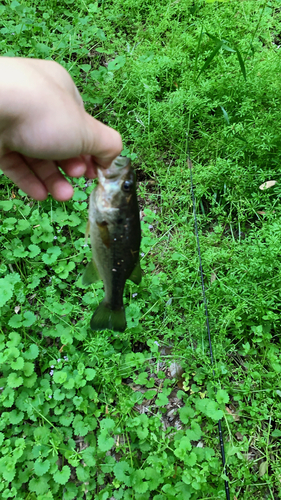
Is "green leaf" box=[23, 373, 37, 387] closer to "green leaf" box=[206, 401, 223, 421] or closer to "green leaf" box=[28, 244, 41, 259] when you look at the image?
"green leaf" box=[28, 244, 41, 259]

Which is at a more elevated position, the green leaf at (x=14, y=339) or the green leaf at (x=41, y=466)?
the green leaf at (x=14, y=339)

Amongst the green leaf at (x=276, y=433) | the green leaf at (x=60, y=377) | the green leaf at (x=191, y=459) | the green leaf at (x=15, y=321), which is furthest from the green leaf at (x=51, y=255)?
the green leaf at (x=276, y=433)

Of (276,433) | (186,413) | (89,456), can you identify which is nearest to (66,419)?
(89,456)

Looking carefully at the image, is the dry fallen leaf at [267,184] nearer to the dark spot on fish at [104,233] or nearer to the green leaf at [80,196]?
the green leaf at [80,196]

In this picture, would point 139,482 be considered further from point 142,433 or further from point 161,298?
point 161,298

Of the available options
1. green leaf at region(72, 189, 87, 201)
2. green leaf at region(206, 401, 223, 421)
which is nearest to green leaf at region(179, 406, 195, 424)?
green leaf at region(206, 401, 223, 421)

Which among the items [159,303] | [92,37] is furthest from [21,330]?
[92,37]
